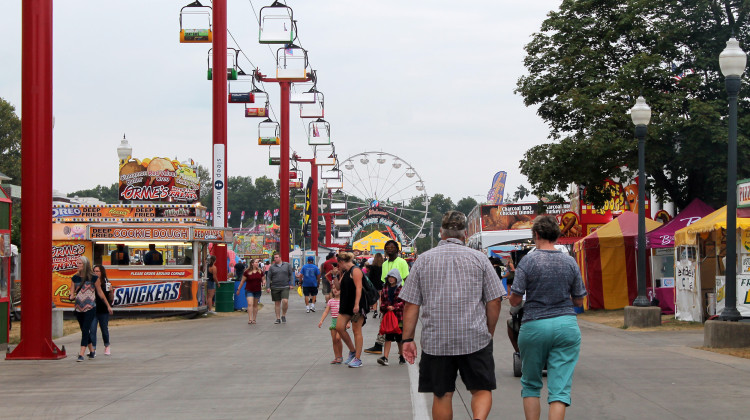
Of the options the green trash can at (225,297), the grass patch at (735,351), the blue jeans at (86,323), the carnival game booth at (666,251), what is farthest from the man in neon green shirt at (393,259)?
the green trash can at (225,297)

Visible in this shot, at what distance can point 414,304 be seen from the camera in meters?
6.51

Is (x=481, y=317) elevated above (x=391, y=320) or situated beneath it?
elevated above

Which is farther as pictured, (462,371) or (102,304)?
(102,304)

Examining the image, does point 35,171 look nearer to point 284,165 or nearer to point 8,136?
point 284,165

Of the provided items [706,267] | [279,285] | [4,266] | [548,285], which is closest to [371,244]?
[279,285]

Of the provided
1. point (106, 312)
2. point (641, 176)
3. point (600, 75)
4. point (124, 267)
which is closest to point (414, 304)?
point (106, 312)

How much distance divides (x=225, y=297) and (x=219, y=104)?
6.16m

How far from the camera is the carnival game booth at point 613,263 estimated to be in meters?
27.2

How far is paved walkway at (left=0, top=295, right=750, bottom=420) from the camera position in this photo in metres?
9.04

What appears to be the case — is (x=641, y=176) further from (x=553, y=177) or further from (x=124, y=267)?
(x=124, y=267)

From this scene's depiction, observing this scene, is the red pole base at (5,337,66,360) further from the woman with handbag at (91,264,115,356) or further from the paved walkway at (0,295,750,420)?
the woman with handbag at (91,264,115,356)

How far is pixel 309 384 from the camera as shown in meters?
11.1

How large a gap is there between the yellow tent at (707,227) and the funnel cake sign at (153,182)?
15305 millimetres

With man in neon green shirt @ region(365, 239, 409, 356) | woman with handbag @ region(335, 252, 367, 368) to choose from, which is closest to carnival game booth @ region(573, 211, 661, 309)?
man in neon green shirt @ region(365, 239, 409, 356)
